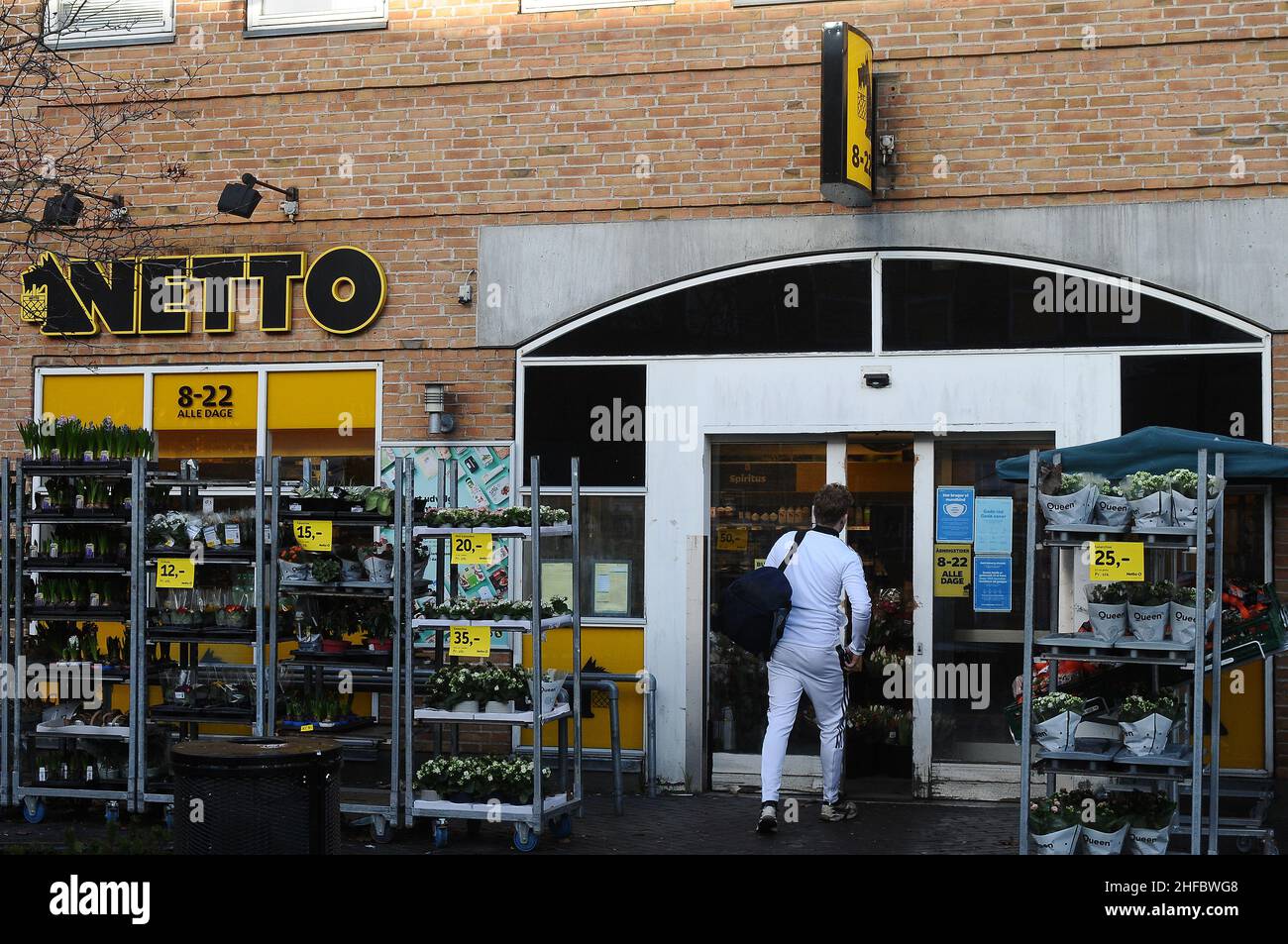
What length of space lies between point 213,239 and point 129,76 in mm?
1540

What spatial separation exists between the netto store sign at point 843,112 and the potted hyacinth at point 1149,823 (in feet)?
14.6

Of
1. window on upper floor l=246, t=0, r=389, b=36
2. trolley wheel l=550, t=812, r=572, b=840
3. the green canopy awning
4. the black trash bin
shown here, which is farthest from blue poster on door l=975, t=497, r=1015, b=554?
window on upper floor l=246, t=0, r=389, b=36

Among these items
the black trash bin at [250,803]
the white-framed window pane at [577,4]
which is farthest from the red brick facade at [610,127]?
the black trash bin at [250,803]

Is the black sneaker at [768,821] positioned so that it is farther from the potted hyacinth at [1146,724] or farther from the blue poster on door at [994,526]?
the blue poster on door at [994,526]

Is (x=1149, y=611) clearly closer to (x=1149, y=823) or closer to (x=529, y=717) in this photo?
(x=1149, y=823)

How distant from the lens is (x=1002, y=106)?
10852 mm

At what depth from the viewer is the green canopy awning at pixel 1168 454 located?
8.91 metres

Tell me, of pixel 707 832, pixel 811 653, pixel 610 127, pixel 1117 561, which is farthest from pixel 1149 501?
pixel 610 127

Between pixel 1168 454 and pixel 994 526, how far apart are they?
2.05 metres

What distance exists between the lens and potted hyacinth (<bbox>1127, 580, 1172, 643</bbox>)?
7879mm

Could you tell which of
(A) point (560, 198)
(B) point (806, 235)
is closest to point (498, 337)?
(A) point (560, 198)

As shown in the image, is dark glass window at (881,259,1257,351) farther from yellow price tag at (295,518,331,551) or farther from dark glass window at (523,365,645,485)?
yellow price tag at (295,518,331,551)

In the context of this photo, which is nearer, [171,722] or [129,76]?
[171,722]
